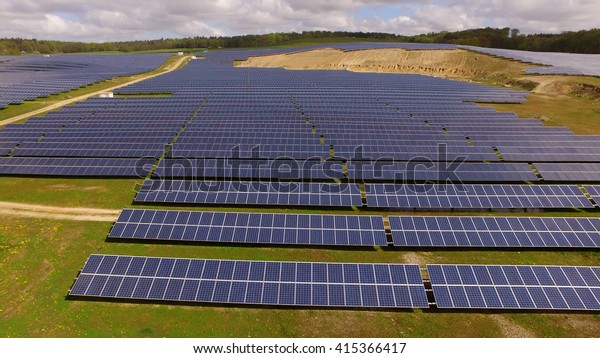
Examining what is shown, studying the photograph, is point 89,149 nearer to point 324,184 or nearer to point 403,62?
point 324,184

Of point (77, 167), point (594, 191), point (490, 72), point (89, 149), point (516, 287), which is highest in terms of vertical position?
point (490, 72)

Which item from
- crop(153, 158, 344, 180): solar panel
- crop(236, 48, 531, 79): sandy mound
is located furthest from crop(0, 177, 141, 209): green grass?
crop(236, 48, 531, 79): sandy mound

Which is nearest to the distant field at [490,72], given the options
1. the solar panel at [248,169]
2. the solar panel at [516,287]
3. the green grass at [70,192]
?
the solar panel at [516,287]

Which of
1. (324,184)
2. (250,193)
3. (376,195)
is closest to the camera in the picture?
(376,195)

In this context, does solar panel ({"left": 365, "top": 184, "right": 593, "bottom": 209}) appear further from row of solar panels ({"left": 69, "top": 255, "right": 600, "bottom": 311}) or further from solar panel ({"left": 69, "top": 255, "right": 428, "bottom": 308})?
solar panel ({"left": 69, "top": 255, "right": 428, "bottom": 308})

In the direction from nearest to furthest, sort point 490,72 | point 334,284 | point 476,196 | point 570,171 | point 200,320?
point 200,320 < point 334,284 < point 476,196 < point 570,171 < point 490,72

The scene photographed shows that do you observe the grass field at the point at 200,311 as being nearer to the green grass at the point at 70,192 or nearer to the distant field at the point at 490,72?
the green grass at the point at 70,192

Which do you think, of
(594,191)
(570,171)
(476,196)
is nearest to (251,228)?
(476,196)
